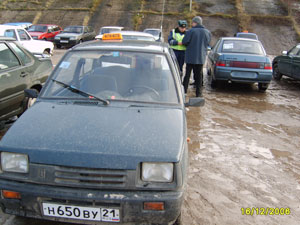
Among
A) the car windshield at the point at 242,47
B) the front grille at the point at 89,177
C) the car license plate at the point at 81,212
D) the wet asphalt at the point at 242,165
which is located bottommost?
the wet asphalt at the point at 242,165

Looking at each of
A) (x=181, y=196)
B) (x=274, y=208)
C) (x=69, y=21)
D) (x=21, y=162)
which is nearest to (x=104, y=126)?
(x=21, y=162)

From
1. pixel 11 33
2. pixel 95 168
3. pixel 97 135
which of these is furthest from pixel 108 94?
pixel 11 33

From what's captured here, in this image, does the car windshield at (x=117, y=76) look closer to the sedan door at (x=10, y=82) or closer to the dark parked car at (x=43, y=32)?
the sedan door at (x=10, y=82)

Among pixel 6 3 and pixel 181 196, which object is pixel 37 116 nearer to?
pixel 181 196

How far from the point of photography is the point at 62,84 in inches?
125

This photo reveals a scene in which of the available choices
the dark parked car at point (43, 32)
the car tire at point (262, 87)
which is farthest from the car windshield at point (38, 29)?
the car tire at point (262, 87)

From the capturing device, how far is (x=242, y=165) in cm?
402

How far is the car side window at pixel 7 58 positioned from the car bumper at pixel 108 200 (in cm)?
314

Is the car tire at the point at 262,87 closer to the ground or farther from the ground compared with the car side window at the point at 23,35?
closer to the ground

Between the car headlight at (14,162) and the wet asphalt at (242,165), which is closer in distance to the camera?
the car headlight at (14,162)

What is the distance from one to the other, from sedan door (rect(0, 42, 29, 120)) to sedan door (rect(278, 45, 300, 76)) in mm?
8311

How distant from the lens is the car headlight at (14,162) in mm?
2295

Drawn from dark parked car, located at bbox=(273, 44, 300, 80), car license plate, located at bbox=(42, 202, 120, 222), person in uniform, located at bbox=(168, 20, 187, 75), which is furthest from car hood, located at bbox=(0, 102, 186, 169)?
dark parked car, located at bbox=(273, 44, 300, 80)
